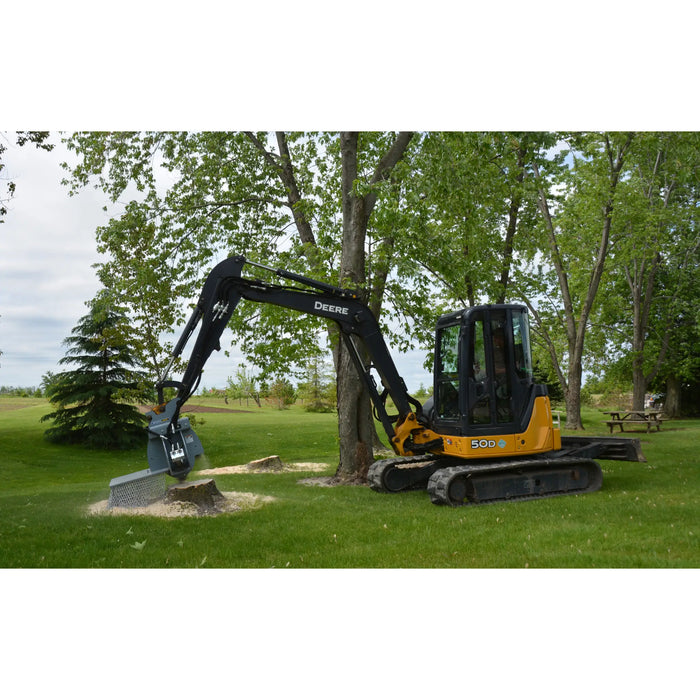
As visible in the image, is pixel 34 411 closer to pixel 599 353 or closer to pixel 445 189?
pixel 445 189

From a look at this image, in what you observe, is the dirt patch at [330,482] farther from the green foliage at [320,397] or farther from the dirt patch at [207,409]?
the green foliage at [320,397]

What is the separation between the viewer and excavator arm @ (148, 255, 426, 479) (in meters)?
6.86

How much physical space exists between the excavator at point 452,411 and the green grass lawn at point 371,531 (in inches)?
15.3

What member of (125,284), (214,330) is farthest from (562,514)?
(125,284)

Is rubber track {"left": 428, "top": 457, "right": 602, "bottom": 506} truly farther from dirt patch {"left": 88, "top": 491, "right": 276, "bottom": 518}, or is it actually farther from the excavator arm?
dirt patch {"left": 88, "top": 491, "right": 276, "bottom": 518}

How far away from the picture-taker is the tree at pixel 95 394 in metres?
15.9

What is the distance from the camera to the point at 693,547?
521 centimetres

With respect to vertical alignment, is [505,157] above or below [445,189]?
above

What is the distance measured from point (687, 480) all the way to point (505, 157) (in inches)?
245

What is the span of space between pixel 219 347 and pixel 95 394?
1064cm

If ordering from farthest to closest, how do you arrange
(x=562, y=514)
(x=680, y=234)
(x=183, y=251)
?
(x=680, y=234), (x=183, y=251), (x=562, y=514)

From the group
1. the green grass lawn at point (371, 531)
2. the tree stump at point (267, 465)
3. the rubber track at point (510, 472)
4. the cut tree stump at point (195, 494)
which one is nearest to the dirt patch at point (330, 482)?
the green grass lawn at point (371, 531)

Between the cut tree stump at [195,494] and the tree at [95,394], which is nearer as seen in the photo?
the cut tree stump at [195,494]

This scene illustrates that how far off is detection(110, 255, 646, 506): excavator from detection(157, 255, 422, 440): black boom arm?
1 cm
